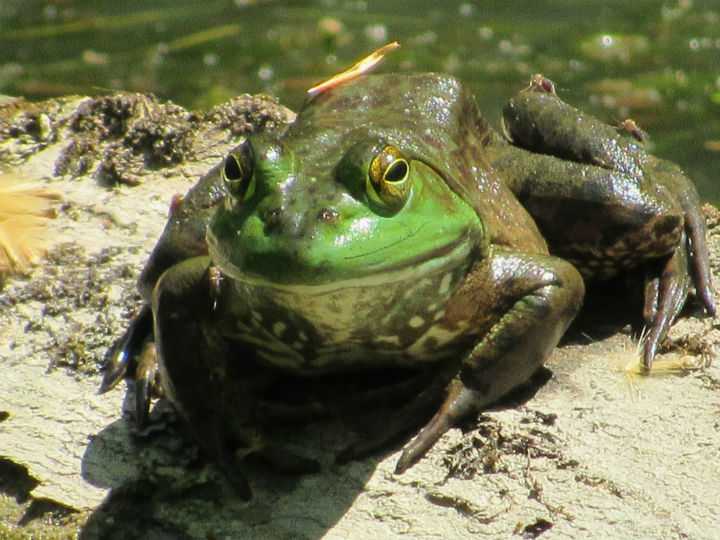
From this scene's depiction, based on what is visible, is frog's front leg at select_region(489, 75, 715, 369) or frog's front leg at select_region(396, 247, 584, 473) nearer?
frog's front leg at select_region(396, 247, 584, 473)

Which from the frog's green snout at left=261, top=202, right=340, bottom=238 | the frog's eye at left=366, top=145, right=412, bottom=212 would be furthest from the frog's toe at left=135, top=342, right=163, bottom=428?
the frog's eye at left=366, top=145, right=412, bottom=212

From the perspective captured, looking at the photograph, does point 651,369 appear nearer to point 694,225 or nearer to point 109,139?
point 694,225

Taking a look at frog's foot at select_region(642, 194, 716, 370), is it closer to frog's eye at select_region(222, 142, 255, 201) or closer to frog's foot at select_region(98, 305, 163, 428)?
frog's eye at select_region(222, 142, 255, 201)

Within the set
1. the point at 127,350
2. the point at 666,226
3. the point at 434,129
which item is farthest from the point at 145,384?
the point at 666,226

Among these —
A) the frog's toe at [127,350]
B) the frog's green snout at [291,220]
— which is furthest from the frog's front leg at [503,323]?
the frog's toe at [127,350]

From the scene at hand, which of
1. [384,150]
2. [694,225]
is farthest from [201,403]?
[694,225]

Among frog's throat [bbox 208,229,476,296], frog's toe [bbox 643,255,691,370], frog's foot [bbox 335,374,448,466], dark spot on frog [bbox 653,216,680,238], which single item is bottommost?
frog's foot [bbox 335,374,448,466]
